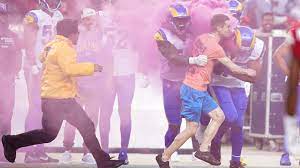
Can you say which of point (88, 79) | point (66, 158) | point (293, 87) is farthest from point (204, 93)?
point (293, 87)

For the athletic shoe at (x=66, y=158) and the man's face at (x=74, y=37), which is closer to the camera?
the man's face at (x=74, y=37)

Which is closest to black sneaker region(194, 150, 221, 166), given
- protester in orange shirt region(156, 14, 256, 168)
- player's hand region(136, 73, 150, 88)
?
protester in orange shirt region(156, 14, 256, 168)

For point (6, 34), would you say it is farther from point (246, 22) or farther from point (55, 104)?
point (246, 22)

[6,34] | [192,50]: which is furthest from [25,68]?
[192,50]

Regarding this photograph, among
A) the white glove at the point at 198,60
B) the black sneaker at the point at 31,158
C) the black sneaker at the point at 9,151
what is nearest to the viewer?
the black sneaker at the point at 9,151

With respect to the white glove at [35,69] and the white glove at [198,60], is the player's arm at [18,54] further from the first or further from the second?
the white glove at [198,60]

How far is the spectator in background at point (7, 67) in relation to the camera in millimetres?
9297

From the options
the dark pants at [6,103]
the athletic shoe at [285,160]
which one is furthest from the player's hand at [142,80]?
the athletic shoe at [285,160]

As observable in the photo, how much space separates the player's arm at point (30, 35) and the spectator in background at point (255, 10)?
2446 mm

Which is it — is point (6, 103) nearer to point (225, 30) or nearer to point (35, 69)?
point (35, 69)

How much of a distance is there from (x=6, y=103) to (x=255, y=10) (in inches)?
119

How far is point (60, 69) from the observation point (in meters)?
8.51

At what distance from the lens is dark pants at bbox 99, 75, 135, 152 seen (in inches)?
371

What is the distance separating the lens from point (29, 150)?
→ 31.4ft
